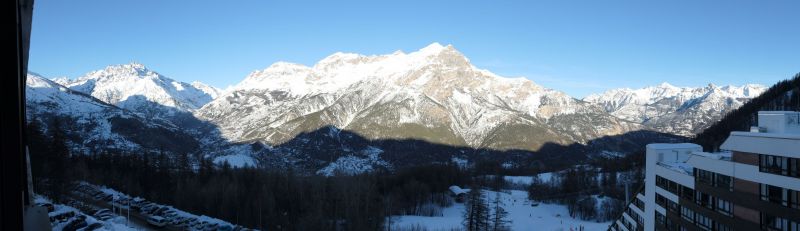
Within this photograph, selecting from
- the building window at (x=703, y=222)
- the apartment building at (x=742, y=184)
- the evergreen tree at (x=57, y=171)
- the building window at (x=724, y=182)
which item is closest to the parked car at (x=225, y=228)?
the evergreen tree at (x=57, y=171)

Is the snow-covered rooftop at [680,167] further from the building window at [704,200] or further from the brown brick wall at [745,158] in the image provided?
the brown brick wall at [745,158]

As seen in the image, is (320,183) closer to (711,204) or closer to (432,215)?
(432,215)

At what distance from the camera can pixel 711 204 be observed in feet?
85.4

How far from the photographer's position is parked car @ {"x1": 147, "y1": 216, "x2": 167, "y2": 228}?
2314 inches

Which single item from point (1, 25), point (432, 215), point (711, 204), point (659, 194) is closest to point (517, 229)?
point (432, 215)

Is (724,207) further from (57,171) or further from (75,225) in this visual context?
(57,171)

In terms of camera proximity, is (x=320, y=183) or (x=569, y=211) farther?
(x=569, y=211)

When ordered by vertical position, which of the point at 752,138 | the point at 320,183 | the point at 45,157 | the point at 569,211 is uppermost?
the point at 752,138

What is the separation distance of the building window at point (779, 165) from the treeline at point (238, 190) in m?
56.6

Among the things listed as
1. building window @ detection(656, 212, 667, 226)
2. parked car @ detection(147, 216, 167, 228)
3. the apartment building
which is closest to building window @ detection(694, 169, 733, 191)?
the apartment building

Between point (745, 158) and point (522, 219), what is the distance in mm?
82875

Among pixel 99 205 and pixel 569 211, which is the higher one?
pixel 99 205

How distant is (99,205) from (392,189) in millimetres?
65330

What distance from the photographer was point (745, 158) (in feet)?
75.3
